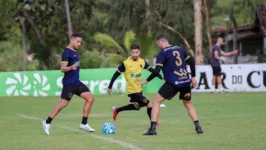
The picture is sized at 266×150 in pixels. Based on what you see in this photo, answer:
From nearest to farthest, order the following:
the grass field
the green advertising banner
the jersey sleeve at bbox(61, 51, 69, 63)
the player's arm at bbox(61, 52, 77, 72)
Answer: the grass field → the player's arm at bbox(61, 52, 77, 72) → the jersey sleeve at bbox(61, 51, 69, 63) → the green advertising banner

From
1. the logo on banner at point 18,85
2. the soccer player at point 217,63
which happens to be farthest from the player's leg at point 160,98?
the logo on banner at point 18,85

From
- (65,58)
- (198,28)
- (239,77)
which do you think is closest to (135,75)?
(65,58)

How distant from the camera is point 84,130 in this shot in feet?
44.1

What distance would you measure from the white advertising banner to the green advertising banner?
1855 millimetres

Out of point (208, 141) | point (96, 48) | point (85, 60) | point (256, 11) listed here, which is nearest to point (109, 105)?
point (208, 141)

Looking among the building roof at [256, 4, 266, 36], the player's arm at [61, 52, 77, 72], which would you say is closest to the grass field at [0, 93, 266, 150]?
the player's arm at [61, 52, 77, 72]

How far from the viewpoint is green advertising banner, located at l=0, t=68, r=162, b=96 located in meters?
28.6

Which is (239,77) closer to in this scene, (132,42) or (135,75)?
(132,42)

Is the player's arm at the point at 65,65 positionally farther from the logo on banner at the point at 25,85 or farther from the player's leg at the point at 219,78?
the logo on banner at the point at 25,85

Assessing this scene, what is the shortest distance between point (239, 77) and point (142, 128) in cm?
1500

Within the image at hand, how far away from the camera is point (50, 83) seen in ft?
95.0

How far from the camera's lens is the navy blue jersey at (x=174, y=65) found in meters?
12.2

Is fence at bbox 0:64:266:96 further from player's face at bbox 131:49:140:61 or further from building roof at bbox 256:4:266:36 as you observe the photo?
player's face at bbox 131:49:140:61

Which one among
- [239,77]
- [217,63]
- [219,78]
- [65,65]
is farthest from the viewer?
[239,77]
